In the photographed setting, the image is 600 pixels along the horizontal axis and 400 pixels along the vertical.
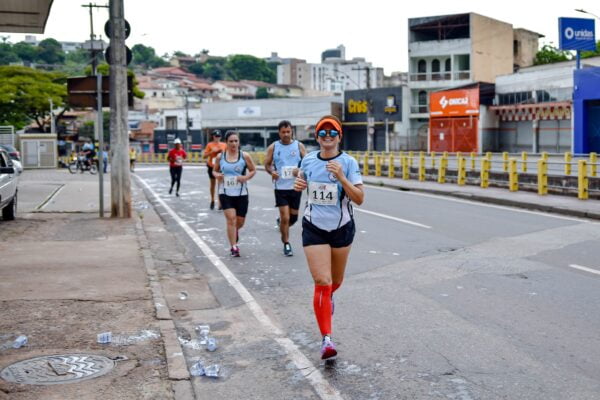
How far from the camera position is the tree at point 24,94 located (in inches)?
2640

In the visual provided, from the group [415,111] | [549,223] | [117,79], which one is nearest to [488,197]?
[549,223]

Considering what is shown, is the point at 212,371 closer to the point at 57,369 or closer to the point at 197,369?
the point at 197,369

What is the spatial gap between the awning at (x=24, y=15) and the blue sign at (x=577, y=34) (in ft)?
128

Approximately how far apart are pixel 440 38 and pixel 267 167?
6227cm

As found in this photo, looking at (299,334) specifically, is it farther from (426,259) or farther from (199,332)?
(426,259)

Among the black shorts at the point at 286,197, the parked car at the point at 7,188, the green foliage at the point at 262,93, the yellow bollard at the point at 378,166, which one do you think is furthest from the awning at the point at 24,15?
the green foliage at the point at 262,93

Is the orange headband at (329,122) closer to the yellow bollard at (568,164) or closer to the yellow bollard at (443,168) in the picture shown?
the yellow bollard at (568,164)

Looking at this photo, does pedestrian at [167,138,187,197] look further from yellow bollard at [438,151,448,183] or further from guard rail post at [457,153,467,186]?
yellow bollard at [438,151,448,183]

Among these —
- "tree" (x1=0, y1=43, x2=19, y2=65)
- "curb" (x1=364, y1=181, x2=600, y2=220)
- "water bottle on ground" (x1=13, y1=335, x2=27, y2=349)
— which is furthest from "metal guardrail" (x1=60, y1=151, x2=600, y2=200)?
"tree" (x1=0, y1=43, x2=19, y2=65)

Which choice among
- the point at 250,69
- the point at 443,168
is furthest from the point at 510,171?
the point at 250,69

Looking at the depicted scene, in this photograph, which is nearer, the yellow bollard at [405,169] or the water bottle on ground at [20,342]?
the water bottle on ground at [20,342]

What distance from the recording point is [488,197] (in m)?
20.7

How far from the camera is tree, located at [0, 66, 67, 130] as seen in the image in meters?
67.0

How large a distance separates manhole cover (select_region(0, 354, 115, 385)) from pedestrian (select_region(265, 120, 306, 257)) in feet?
18.2
